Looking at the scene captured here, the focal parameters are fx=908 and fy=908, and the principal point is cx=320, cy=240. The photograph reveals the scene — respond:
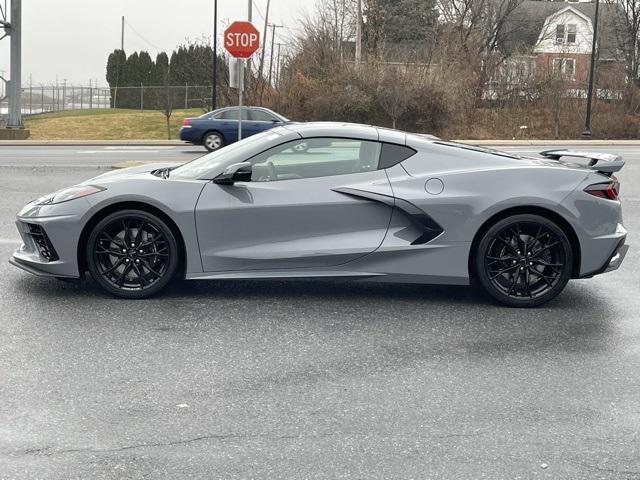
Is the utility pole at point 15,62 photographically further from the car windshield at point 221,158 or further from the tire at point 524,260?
the tire at point 524,260

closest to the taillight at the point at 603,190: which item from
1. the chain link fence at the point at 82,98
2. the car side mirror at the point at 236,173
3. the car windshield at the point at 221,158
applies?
the car windshield at the point at 221,158

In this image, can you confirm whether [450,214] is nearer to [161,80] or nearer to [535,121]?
[535,121]

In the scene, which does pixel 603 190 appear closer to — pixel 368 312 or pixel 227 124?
pixel 368 312

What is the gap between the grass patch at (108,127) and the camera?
4159 centimetres

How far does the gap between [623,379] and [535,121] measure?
123ft

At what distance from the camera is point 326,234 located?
21.6 ft

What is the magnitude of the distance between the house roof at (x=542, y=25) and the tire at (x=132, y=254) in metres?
40.5

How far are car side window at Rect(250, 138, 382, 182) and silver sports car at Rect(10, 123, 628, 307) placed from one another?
55 millimetres

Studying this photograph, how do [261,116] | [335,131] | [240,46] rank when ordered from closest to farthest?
1. [335,131]
2. [240,46]
3. [261,116]

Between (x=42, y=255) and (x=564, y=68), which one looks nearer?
(x=42, y=255)

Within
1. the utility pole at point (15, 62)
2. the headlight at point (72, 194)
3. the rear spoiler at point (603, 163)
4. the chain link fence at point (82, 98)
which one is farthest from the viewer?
the chain link fence at point (82, 98)

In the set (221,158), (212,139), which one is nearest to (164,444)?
(221,158)

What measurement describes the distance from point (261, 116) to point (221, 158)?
20463mm

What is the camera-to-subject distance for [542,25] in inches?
2771
